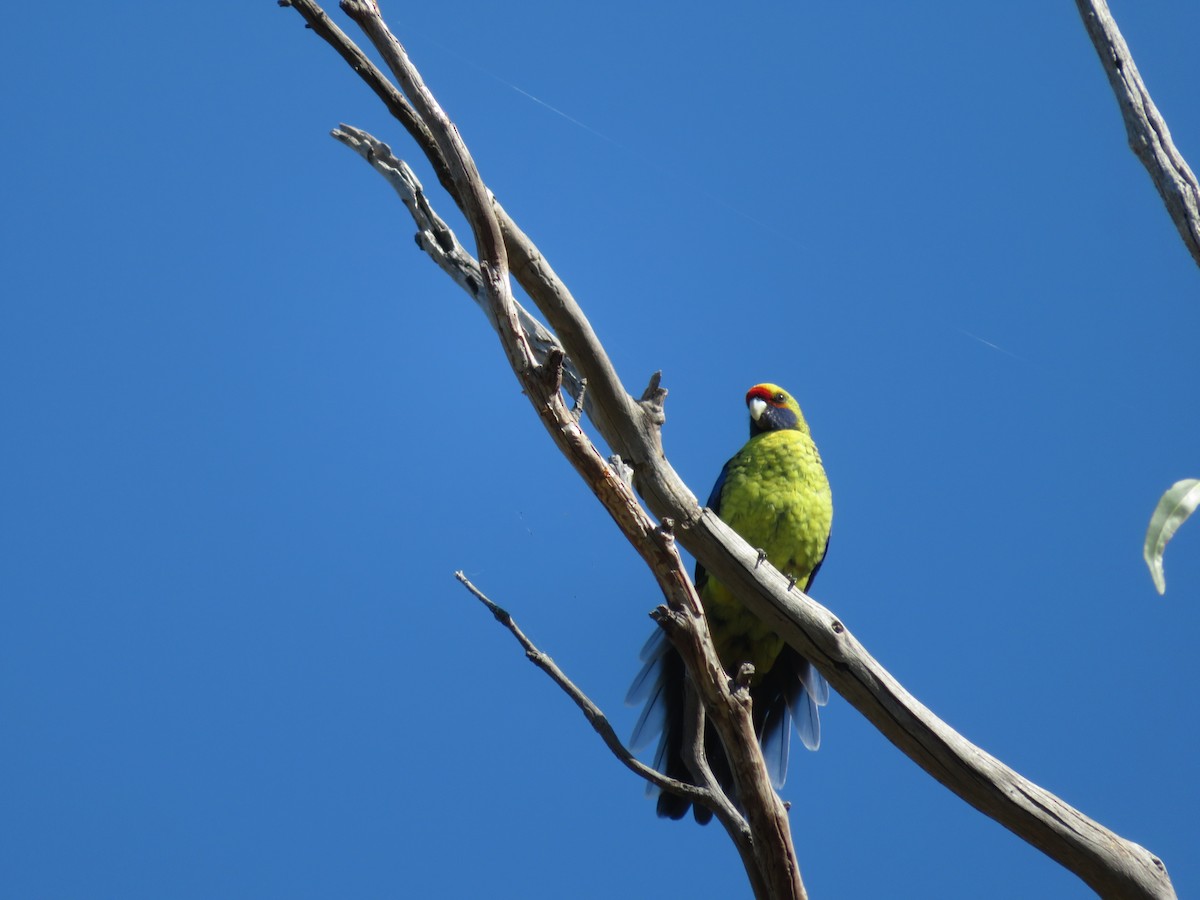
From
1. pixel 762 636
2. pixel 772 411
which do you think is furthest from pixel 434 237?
pixel 772 411

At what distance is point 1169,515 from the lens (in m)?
1.68

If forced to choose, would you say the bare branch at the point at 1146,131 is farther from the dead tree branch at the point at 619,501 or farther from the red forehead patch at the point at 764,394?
the red forehead patch at the point at 764,394

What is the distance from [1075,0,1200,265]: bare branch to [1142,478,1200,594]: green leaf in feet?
2.48

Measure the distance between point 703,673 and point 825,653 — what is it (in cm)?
68

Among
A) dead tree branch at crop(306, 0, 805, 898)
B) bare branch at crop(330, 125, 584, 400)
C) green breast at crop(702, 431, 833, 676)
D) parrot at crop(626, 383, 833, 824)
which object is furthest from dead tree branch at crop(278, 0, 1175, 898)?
green breast at crop(702, 431, 833, 676)

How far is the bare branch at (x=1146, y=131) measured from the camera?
2.26 metres

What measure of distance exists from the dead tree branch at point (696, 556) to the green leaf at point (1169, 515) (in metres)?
0.87

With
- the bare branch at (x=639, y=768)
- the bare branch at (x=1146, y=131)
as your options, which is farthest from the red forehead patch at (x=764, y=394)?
the bare branch at (x=639, y=768)

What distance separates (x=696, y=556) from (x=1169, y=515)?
4.66ft

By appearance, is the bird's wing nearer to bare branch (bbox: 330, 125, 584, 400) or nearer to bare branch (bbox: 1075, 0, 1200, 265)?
bare branch (bbox: 330, 125, 584, 400)

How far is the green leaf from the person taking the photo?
1.66 metres

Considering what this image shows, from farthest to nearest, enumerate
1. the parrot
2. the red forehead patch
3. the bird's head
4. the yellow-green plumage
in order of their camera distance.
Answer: the red forehead patch
the bird's head
the yellow-green plumage
the parrot

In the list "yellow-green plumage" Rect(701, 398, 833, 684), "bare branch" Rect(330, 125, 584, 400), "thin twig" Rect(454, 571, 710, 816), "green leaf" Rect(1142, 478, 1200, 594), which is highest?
"yellow-green plumage" Rect(701, 398, 833, 684)

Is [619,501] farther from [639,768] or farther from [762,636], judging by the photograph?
[762,636]
